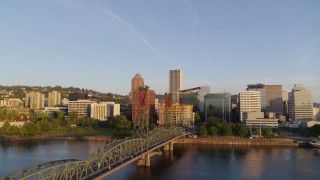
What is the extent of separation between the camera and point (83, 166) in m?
22.1

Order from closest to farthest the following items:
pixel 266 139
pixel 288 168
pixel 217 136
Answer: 1. pixel 288 168
2. pixel 266 139
3. pixel 217 136

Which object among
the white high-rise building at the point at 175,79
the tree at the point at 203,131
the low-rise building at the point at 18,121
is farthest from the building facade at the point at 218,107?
the white high-rise building at the point at 175,79

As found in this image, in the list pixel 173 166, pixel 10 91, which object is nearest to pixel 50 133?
pixel 173 166

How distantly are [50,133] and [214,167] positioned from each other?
42.9 meters

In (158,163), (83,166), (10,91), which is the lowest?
(158,163)

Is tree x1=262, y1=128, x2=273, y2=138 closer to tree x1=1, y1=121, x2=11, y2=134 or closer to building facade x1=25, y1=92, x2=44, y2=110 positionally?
tree x1=1, y1=121, x2=11, y2=134

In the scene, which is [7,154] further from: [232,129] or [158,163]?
[232,129]

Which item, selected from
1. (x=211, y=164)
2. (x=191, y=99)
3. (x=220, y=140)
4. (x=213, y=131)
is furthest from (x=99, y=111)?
(x=211, y=164)

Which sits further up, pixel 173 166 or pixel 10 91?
pixel 10 91

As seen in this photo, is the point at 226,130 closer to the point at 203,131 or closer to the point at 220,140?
the point at 203,131

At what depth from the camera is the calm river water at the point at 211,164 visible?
31.3 m

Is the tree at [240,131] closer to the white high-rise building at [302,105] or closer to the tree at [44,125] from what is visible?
the tree at [44,125]

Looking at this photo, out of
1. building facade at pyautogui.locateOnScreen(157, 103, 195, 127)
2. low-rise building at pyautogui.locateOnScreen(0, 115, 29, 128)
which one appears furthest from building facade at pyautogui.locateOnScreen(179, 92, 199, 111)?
low-rise building at pyautogui.locateOnScreen(0, 115, 29, 128)

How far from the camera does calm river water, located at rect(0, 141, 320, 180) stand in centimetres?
3134
